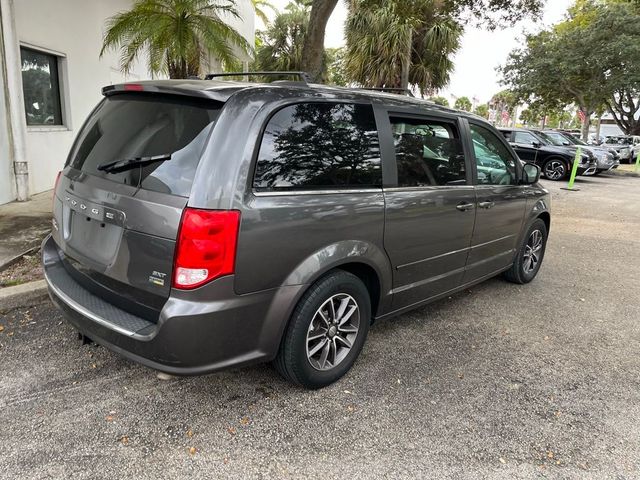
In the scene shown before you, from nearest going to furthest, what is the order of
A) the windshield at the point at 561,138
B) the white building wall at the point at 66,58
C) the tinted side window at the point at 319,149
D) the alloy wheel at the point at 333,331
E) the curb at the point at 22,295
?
1. the tinted side window at the point at 319,149
2. the alloy wheel at the point at 333,331
3. the curb at the point at 22,295
4. the white building wall at the point at 66,58
5. the windshield at the point at 561,138

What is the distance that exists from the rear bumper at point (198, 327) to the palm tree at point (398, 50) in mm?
14573

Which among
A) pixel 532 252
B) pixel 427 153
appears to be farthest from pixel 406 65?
pixel 427 153

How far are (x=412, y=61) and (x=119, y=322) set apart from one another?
1699 centimetres

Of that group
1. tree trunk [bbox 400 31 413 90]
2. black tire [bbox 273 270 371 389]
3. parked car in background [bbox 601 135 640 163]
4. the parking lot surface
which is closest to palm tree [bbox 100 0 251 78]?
the parking lot surface

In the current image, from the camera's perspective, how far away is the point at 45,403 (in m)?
2.71

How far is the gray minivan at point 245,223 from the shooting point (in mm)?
2338

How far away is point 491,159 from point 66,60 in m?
7.44

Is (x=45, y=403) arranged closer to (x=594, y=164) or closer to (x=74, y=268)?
(x=74, y=268)

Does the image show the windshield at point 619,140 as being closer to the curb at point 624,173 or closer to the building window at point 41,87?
the curb at point 624,173

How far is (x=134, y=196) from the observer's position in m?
2.46

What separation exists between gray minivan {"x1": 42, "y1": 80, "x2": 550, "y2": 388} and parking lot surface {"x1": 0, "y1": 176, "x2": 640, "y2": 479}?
0.33 meters

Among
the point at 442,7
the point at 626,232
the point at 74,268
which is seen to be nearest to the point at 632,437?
the point at 74,268

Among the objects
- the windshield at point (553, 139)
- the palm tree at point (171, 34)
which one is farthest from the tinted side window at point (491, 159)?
the windshield at point (553, 139)

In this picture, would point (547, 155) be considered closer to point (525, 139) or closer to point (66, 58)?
point (525, 139)
